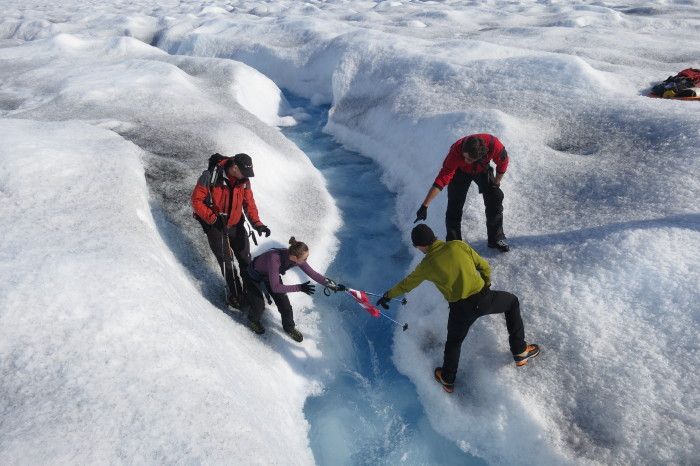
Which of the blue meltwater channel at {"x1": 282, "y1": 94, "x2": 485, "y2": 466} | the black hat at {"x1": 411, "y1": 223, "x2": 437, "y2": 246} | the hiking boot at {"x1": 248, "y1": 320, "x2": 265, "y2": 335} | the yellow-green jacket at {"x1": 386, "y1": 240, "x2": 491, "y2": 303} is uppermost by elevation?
the black hat at {"x1": 411, "y1": 223, "x2": 437, "y2": 246}

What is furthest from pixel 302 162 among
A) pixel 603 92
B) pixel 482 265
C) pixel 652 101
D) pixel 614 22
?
pixel 614 22

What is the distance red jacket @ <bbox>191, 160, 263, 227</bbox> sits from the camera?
571 centimetres

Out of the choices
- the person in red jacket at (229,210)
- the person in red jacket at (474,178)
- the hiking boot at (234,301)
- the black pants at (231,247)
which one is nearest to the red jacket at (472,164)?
Answer: the person in red jacket at (474,178)

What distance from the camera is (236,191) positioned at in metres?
5.94

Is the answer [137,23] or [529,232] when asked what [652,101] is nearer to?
[529,232]

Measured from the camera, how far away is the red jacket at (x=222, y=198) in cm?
571

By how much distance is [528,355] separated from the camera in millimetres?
5461

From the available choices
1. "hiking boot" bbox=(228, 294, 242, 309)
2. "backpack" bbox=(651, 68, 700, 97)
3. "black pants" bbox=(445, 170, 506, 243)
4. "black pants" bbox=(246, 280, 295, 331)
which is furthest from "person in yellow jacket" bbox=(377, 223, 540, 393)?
"backpack" bbox=(651, 68, 700, 97)

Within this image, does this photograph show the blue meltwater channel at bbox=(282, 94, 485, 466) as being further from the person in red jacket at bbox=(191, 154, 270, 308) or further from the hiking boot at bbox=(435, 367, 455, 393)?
the person in red jacket at bbox=(191, 154, 270, 308)

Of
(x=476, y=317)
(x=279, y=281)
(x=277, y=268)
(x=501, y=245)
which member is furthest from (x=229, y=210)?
(x=501, y=245)

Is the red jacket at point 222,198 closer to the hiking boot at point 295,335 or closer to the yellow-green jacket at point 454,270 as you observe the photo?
the hiking boot at point 295,335

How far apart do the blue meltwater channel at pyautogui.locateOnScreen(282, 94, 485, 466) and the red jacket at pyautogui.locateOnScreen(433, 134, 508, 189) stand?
2709 millimetres

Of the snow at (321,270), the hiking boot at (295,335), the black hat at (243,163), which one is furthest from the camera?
the hiking boot at (295,335)

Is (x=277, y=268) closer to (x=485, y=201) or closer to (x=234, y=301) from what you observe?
(x=234, y=301)
